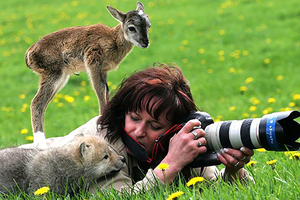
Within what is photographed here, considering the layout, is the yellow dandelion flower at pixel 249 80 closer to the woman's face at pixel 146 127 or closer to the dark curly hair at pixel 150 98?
the dark curly hair at pixel 150 98

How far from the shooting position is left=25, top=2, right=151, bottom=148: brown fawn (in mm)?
4312

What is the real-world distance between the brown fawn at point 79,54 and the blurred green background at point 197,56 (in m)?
2.14

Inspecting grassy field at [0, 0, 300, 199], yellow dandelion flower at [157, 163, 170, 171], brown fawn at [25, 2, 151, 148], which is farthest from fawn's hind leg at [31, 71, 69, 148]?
yellow dandelion flower at [157, 163, 170, 171]

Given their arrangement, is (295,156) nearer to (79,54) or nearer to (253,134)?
(253,134)

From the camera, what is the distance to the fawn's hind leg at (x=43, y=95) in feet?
14.3

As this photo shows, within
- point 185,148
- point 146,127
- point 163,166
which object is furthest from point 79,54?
point 163,166

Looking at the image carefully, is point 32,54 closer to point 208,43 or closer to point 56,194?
point 56,194

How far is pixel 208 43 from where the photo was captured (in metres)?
13.9

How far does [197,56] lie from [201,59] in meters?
0.22

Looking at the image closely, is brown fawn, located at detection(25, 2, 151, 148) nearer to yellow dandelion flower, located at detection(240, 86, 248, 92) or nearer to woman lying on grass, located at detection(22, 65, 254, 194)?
woman lying on grass, located at detection(22, 65, 254, 194)

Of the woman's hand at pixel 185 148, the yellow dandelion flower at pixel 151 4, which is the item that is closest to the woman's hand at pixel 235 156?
the woman's hand at pixel 185 148

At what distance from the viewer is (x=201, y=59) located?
12805mm

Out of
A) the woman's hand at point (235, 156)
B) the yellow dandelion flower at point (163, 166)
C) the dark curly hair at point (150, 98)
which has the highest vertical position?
the dark curly hair at point (150, 98)

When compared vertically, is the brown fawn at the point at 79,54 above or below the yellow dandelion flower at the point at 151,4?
above
